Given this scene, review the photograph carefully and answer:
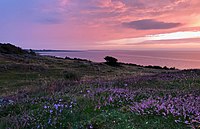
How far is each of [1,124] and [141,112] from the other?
13.6 feet

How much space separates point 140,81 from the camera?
14.1m

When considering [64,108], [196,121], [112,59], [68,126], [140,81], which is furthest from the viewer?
[112,59]

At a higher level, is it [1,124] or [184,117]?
[184,117]

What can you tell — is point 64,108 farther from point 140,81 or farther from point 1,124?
point 140,81

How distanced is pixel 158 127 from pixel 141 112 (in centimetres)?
102

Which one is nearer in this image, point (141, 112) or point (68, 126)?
point (68, 126)

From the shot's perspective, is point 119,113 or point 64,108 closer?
point 119,113

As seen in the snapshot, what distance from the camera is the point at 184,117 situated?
248 inches

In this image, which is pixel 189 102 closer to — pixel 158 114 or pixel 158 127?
pixel 158 114

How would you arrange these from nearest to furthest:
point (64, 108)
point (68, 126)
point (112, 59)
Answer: point (68, 126) → point (64, 108) → point (112, 59)

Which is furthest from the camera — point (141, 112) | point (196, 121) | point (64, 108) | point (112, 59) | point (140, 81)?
point (112, 59)

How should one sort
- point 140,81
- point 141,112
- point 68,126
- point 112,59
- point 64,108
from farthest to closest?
point 112,59
point 140,81
point 64,108
point 141,112
point 68,126

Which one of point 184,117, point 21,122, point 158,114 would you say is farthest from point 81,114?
point 184,117

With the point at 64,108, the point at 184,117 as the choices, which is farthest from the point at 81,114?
the point at 184,117
